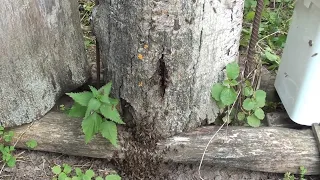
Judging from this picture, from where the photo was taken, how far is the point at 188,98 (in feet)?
6.03

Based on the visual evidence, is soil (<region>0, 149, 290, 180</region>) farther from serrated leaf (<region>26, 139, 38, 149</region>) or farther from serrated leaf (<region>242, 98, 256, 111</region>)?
serrated leaf (<region>242, 98, 256, 111</region>)

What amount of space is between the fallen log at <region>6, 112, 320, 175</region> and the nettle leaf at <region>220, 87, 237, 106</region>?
152 millimetres

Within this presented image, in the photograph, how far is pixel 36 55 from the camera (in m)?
1.88

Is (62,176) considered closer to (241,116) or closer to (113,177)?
(113,177)

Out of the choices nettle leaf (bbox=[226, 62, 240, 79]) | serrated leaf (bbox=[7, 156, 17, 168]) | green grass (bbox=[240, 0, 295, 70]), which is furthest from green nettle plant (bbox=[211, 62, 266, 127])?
serrated leaf (bbox=[7, 156, 17, 168])

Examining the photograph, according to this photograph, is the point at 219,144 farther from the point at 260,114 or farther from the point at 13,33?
the point at 13,33

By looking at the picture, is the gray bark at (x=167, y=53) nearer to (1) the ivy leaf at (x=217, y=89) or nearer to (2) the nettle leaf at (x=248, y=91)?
(1) the ivy leaf at (x=217, y=89)

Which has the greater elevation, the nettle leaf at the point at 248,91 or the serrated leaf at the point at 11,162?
the nettle leaf at the point at 248,91

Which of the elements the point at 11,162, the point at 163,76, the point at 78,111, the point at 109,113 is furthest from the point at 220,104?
the point at 11,162

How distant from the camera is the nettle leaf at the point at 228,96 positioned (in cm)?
184

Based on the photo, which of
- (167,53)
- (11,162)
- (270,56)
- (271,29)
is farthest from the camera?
(271,29)

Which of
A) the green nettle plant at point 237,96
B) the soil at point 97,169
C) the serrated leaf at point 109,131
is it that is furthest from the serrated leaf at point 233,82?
the serrated leaf at point 109,131

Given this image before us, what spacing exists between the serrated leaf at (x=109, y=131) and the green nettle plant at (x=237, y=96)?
0.43 m

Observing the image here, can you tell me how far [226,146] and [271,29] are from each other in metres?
1.07
